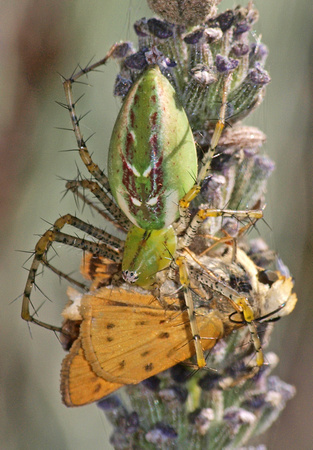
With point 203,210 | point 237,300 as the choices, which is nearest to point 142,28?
point 203,210

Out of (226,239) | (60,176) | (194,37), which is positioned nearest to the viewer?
(194,37)

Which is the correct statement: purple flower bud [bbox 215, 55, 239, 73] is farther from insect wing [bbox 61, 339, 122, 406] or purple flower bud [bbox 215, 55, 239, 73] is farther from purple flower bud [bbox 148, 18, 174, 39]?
insect wing [bbox 61, 339, 122, 406]

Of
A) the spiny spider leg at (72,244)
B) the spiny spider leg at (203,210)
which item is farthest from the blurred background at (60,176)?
the spiny spider leg at (203,210)

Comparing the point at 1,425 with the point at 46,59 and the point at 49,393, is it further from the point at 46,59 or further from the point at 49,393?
the point at 46,59

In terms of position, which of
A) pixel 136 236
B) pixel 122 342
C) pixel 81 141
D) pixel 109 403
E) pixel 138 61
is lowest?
pixel 109 403

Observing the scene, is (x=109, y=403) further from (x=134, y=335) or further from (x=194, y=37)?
(x=194, y=37)

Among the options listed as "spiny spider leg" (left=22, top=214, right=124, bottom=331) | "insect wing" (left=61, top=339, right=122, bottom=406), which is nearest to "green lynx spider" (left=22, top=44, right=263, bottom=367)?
"spiny spider leg" (left=22, top=214, right=124, bottom=331)

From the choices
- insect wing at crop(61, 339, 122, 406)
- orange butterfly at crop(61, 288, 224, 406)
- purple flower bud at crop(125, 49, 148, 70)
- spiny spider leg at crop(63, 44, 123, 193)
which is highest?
purple flower bud at crop(125, 49, 148, 70)
